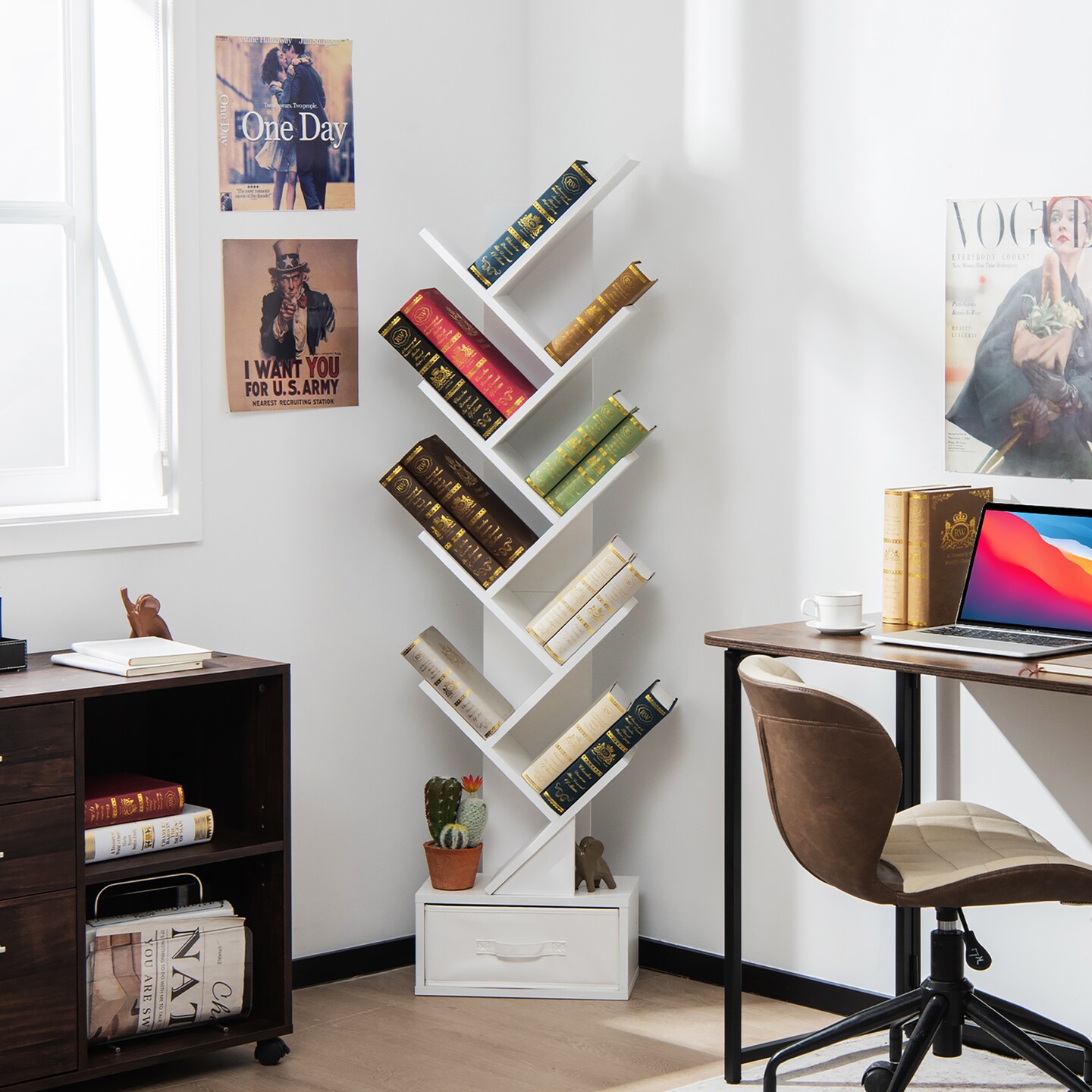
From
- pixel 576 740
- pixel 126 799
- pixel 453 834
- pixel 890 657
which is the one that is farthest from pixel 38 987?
pixel 890 657

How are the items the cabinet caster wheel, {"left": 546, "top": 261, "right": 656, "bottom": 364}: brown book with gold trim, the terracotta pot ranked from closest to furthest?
1. the cabinet caster wheel
2. {"left": 546, "top": 261, "right": 656, "bottom": 364}: brown book with gold trim
3. the terracotta pot

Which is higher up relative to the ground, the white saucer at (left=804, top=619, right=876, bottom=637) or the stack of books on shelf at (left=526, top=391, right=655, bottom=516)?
the stack of books on shelf at (left=526, top=391, right=655, bottom=516)

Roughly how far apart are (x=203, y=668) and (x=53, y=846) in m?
0.43

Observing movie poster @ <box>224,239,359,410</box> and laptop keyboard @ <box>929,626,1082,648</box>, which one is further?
movie poster @ <box>224,239,359,410</box>

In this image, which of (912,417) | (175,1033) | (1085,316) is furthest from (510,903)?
(1085,316)

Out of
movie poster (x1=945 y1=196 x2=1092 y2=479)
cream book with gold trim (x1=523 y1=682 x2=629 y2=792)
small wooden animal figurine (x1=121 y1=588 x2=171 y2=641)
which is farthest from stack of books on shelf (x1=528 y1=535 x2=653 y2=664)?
small wooden animal figurine (x1=121 y1=588 x2=171 y2=641)

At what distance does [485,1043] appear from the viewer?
307cm

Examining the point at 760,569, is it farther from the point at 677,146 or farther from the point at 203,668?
the point at 203,668

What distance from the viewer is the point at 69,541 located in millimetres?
3033

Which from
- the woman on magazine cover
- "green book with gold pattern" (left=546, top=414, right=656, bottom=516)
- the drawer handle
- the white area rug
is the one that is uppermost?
the woman on magazine cover

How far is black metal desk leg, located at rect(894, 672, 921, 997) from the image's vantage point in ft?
9.90

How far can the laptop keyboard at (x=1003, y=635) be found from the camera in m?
Result: 2.58

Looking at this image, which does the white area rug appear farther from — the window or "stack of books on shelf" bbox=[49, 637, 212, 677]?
the window

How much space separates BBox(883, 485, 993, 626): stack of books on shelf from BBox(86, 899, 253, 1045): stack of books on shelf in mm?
1405
